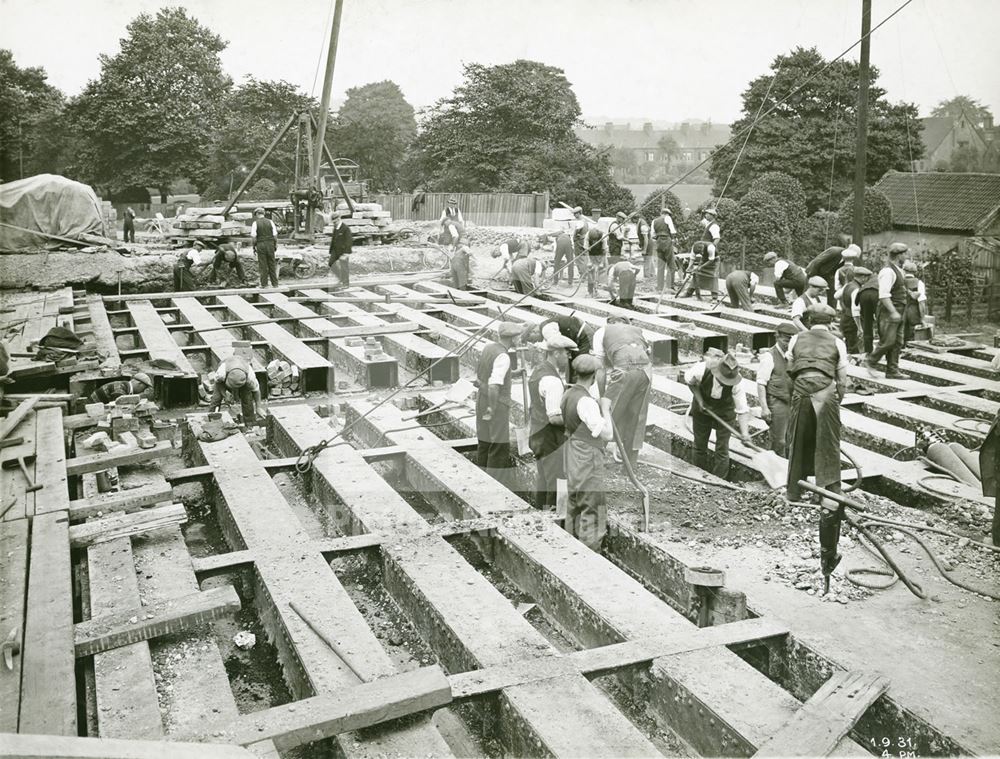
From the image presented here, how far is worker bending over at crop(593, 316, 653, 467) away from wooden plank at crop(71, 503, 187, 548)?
3581 mm

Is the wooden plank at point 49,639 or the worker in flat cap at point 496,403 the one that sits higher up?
the worker in flat cap at point 496,403

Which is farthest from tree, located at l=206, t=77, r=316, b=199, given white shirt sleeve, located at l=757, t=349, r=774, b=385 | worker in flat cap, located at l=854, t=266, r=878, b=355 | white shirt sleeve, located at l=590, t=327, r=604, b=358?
white shirt sleeve, located at l=757, t=349, r=774, b=385

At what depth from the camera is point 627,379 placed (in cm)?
756

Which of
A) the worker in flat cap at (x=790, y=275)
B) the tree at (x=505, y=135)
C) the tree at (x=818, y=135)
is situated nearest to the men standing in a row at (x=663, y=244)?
the tree at (x=505, y=135)

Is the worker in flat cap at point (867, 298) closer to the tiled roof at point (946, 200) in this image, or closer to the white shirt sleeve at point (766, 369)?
the white shirt sleeve at point (766, 369)

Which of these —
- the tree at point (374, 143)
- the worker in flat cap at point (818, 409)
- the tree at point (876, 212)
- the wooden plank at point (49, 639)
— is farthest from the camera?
the tree at point (374, 143)

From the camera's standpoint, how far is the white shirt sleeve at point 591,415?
596 centimetres

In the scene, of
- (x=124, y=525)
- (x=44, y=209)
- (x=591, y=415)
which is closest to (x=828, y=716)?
(x=591, y=415)

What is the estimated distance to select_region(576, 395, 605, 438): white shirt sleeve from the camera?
5.96 m

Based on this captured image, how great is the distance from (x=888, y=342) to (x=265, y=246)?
11320mm

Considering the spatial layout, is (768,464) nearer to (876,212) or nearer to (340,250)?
(340,250)

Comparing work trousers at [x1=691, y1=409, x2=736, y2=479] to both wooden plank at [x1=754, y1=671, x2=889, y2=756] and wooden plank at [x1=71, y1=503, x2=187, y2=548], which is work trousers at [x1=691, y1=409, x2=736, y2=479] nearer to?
wooden plank at [x1=754, y1=671, x2=889, y2=756]

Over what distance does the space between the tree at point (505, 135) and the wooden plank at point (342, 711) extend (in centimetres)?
846

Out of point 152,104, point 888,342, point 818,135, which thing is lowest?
point 888,342
